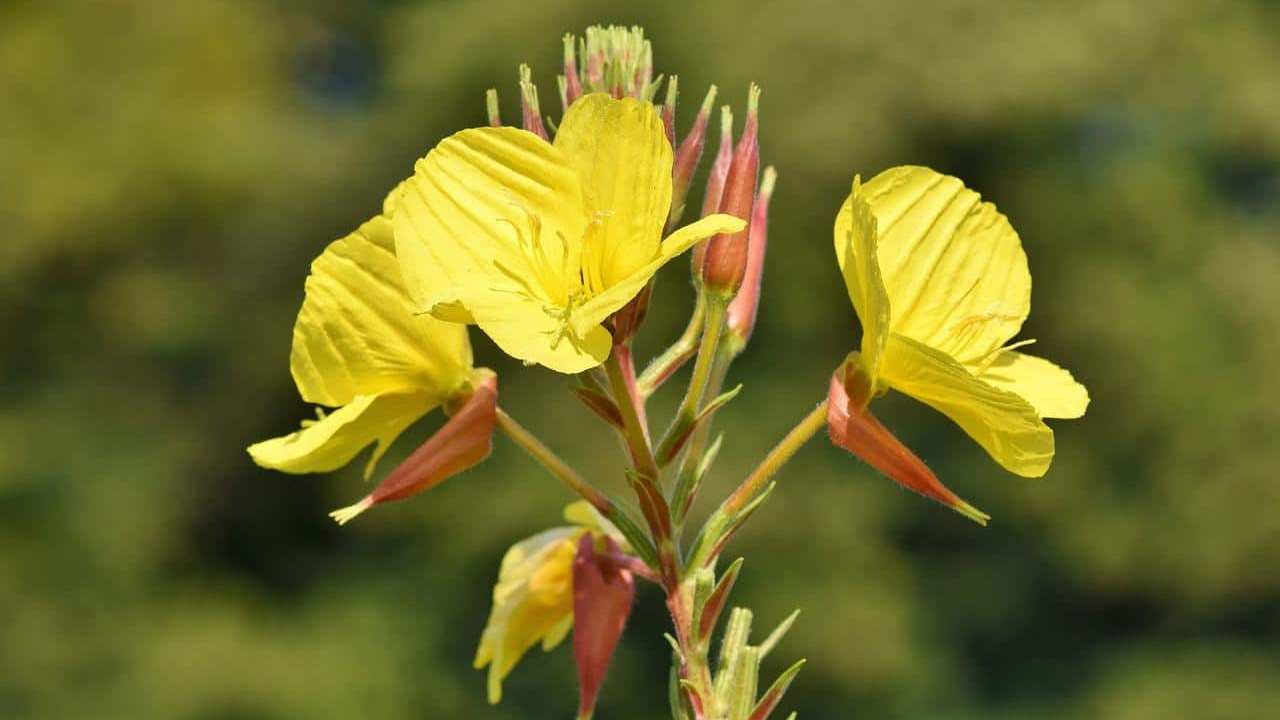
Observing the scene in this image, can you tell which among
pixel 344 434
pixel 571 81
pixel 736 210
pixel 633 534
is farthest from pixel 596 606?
pixel 571 81

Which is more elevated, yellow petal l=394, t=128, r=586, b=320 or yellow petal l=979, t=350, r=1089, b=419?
yellow petal l=394, t=128, r=586, b=320

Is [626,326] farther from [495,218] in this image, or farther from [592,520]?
[592,520]

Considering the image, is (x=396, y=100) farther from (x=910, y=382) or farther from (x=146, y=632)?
(x=910, y=382)

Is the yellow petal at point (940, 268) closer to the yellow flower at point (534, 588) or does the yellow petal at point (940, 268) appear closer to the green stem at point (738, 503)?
the green stem at point (738, 503)

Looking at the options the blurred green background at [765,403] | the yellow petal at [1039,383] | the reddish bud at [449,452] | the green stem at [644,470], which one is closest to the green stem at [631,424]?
the green stem at [644,470]

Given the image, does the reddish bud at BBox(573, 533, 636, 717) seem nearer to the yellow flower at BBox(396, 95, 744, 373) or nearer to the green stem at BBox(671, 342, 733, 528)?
the green stem at BBox(671, 342, 733, 528)

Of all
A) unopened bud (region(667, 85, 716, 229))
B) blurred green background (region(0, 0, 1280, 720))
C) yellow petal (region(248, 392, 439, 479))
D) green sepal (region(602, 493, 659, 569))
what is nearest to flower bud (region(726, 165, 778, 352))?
unopened bud (region(667, 85, 716, 229))
